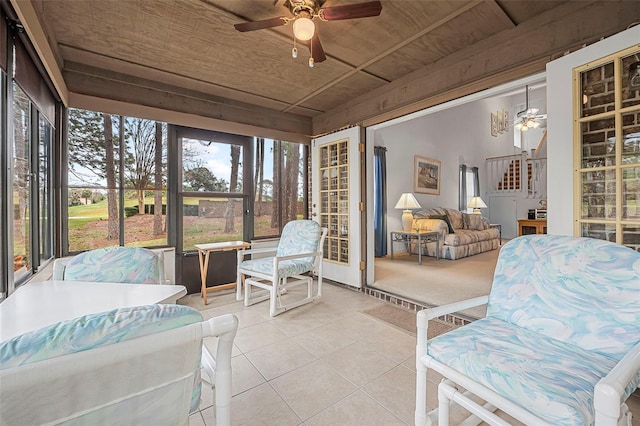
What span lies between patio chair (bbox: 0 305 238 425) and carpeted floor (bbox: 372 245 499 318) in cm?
259

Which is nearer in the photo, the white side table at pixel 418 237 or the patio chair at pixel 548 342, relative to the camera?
the patio chair at pixel 548 342

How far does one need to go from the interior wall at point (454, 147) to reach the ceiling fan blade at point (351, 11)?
3.79 meters

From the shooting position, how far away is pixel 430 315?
126 cm

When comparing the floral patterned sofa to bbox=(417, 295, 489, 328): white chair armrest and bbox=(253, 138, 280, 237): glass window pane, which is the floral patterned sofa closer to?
bbox=(253, 138, 280, 237): glass window pane

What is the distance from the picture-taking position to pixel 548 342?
47.9 inches

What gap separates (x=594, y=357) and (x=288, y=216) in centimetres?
363

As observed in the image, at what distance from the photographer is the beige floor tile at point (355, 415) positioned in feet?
4.70

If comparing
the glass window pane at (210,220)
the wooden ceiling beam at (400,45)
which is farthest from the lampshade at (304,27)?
the glass window pane at (210,220)

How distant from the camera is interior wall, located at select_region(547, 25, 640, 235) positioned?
1.80m

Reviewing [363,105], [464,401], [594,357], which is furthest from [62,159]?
[594,357]

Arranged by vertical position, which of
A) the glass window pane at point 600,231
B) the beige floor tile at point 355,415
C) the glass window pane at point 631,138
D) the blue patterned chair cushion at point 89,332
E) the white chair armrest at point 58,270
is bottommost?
the beige floor tile at point 355,415

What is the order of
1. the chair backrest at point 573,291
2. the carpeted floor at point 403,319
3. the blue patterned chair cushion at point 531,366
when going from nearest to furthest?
the blue patterned chair cushion at point 531,366, the chair backrest at point 573,291, the carpeted floor at point 403,319

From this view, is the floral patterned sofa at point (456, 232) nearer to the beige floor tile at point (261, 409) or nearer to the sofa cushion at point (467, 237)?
the sofa cushion at point (467, 237)

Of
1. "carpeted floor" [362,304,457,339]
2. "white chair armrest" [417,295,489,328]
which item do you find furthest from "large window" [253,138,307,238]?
"white chair armrest" [417,295,489,328]
